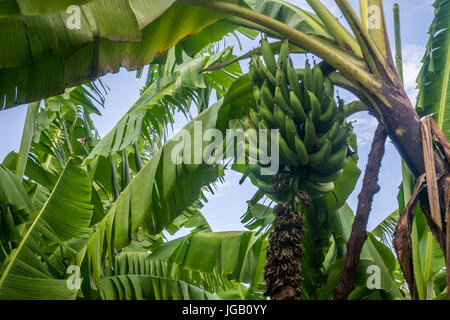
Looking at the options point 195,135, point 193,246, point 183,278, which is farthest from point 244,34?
point 183,278

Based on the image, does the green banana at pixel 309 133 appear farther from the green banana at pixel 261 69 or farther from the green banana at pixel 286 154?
the green banana at pixel 261 69

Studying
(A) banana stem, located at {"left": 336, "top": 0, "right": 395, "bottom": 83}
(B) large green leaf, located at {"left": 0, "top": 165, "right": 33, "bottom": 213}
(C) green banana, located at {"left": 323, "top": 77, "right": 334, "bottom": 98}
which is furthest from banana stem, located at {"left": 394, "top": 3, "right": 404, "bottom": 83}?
(B) large green leaf, located at {"left": 0, "top": 165, "right": 33, "bottom": 213}

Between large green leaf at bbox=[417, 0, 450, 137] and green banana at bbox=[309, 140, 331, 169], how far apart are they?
0.92m

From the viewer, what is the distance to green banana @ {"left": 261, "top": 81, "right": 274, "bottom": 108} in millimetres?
1584

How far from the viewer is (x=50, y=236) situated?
2027mm

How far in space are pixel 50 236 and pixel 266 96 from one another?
124 centimetres

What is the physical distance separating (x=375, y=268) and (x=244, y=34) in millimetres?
1777

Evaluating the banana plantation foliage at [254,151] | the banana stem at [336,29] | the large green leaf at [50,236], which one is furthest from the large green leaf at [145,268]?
the banana stem at [336,29]

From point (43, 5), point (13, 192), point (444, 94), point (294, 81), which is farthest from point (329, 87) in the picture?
point (13, 192)

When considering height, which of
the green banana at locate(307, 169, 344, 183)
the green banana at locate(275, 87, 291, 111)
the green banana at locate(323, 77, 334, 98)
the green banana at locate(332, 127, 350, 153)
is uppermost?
the green banana at locate(323, 77, 334, 98)

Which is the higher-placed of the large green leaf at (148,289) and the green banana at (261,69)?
the green banana at (261,69)

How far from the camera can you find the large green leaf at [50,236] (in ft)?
5.79

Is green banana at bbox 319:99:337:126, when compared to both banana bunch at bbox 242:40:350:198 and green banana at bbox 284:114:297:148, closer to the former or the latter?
banana bunch at bbox 242:40:350:198

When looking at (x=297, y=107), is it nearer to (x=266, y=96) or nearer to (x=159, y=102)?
(x=266, y=96)
